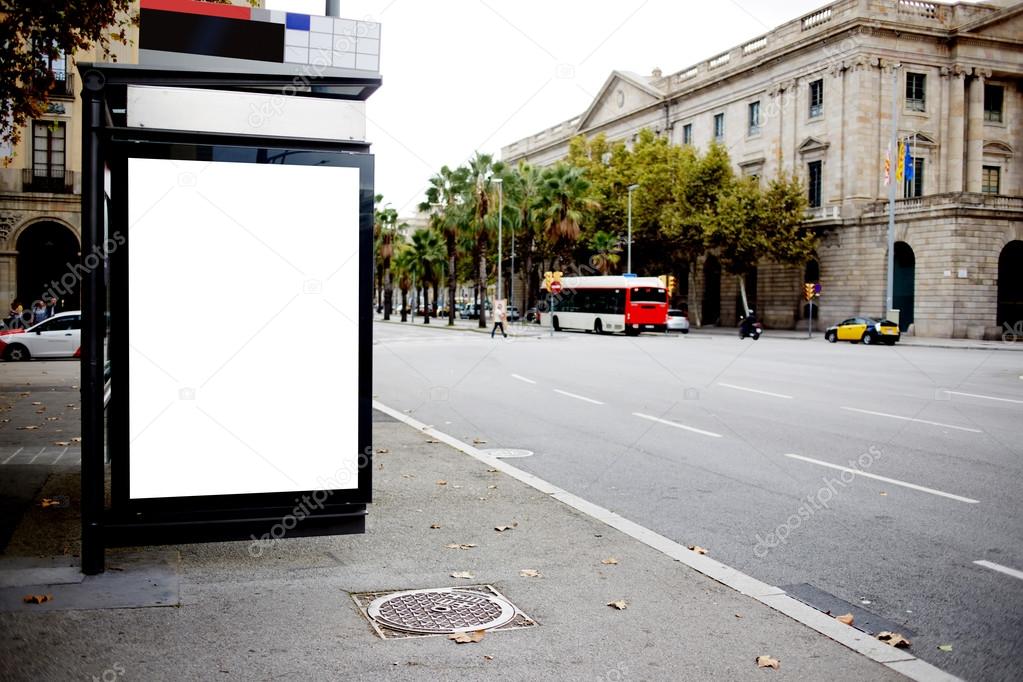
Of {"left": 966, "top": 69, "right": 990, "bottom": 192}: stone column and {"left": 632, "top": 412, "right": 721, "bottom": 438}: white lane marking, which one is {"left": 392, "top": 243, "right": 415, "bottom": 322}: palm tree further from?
{"left": 632, "top": 412, "right": 721, "bottom": 438}: white lane marking

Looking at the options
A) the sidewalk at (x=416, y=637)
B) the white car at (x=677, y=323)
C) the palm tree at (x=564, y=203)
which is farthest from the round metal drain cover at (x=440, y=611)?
the palm tree at (x=564, y=203)

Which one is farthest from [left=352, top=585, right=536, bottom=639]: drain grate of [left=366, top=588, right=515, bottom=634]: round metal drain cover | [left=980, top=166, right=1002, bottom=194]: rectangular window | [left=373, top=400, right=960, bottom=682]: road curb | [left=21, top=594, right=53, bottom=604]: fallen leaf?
[left=980, top=166, right=1002, bottom=194]: rectangular window

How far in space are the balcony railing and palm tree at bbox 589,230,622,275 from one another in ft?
124

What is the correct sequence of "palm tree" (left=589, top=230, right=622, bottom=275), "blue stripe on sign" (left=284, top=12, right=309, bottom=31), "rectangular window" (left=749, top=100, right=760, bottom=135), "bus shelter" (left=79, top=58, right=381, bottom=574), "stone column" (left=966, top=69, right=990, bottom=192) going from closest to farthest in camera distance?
"bus shelter" (left=79, top=58, right=381, bottom=574) → "blue stripe on sign" (left=284, top=12, right=309, bottom=31) → "stone column" (left=966, top=69, right=990, bottom=192) → "rectangular window" (left=749, top=100, right=760, bottom=135) → "palm tree" (left=589, top=230, right=622, bottom=275)

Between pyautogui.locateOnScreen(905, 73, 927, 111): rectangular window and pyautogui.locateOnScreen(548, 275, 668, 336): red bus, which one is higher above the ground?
pyautogui.locateOnScreen(905, 73, 927, 111): rectangular window

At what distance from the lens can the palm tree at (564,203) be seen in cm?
6344

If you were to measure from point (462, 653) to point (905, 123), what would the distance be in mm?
57401

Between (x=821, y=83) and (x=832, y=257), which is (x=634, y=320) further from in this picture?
(x=821, y=83)

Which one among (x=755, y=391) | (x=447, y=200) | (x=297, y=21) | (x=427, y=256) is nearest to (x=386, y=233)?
(x=427, y=256)

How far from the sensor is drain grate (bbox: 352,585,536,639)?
4.88m

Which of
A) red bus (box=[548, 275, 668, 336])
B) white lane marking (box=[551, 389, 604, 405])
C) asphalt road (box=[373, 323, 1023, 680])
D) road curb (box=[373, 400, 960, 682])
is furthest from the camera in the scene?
red bus (box=[548, 275, 668, 336])

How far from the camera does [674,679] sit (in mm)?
4293

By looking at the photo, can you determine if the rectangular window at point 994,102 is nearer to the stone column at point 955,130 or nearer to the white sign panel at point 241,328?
the stone column at point 955,130

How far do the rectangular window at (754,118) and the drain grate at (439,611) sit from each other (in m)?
62.2
